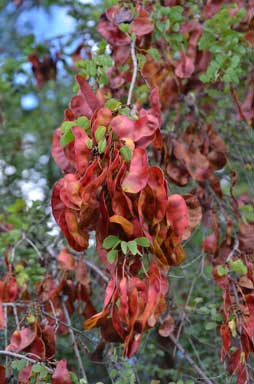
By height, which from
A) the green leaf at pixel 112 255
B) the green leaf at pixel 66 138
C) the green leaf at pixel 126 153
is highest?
the green leaf at pixel 126 153

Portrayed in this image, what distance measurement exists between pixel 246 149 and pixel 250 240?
77 cm

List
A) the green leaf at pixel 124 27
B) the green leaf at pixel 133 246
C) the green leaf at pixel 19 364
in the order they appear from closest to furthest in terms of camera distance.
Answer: the green leaf at pixel 133 246 → the green leaf at pixel 19 364 → the green leaf at pixel 124 27

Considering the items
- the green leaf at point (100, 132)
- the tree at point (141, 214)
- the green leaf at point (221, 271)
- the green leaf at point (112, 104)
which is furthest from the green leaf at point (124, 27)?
the green leaf at point (221, 271)

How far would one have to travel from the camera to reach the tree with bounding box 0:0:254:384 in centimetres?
113

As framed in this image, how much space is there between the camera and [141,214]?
3.58 feet

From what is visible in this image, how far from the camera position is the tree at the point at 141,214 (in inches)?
44.3

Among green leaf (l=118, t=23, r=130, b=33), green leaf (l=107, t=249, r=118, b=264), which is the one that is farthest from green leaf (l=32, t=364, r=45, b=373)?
green leaf (l=118, t=23, r=130, b=33)

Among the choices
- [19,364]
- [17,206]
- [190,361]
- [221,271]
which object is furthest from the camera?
[17,206]

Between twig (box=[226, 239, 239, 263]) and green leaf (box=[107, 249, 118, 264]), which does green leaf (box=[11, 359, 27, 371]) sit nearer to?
green leaf (box=[107, 249, 118, 264])

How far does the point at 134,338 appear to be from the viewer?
108cm

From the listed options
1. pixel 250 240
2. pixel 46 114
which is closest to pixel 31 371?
pixel 250 240

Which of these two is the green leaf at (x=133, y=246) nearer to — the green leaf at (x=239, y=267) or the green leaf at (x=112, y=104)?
the green leaf at (x=112, y=104)

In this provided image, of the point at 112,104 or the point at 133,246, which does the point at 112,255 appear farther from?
the point at 112,104

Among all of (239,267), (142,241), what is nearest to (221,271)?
(239,267)
